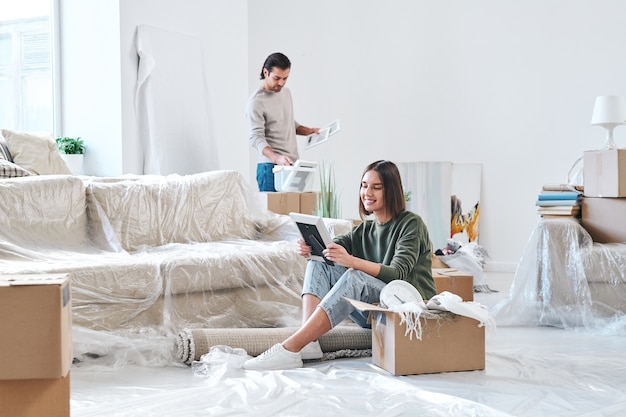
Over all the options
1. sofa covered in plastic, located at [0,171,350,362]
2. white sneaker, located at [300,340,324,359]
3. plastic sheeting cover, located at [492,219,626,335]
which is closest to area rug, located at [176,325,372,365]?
white sneaker, located at [300,340,324,359]

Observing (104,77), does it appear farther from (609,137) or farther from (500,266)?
(609,137)

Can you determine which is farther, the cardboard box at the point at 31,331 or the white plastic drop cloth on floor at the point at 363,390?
the white plastic drop cloth on floor at the point at 363,390

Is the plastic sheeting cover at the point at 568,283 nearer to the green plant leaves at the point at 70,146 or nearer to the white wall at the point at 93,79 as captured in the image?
the white wall at the point at 93,79

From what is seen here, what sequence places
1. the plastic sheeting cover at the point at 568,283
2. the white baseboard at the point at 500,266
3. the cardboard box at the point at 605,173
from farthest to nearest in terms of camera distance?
the white baseboard at the point at 500,266 → the cardboard box at the point at 605,173 → the plastic sheeting cover at the point at 568,283

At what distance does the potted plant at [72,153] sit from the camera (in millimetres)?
4395

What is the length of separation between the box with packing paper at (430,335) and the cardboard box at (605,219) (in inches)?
56.0

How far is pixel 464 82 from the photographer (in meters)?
5.91

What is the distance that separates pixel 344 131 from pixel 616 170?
2826mm

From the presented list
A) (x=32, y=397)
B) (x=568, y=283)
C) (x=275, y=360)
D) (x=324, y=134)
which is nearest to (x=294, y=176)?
(x=324, y=134)

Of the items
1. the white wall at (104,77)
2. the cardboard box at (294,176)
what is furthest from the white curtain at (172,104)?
the cardboard box at (294,176)

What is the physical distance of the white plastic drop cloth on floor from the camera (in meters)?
2.17

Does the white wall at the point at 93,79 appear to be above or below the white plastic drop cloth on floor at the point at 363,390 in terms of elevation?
above

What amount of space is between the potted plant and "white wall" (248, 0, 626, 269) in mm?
2179

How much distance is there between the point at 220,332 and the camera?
2861 mm
